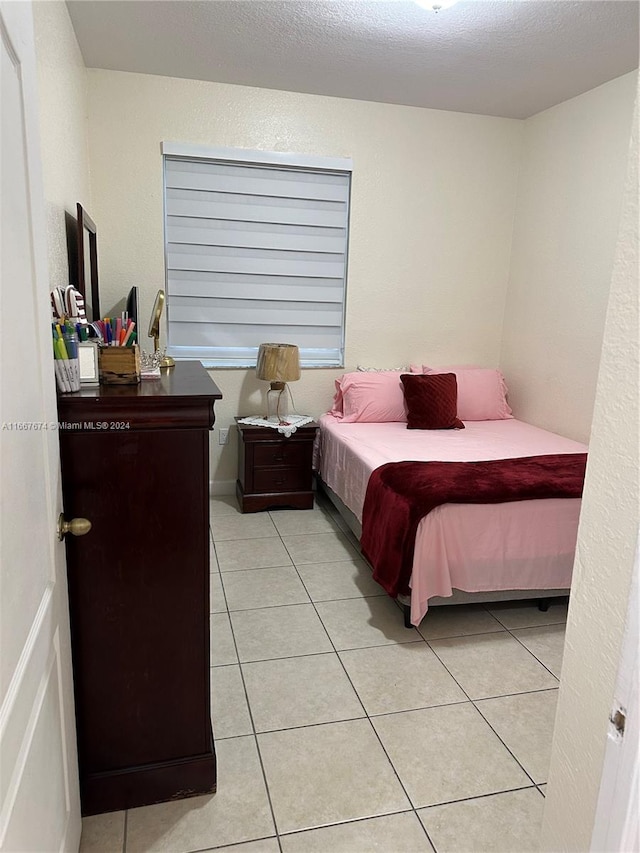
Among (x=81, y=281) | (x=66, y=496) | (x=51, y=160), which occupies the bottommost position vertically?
(x=66, y=496)

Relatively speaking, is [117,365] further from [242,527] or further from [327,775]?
[242,527]

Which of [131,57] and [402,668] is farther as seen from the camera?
[131,57]

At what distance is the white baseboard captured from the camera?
430cm

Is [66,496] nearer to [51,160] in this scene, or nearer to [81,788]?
[81,788]

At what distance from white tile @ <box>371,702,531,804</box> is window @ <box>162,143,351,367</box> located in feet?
8.94

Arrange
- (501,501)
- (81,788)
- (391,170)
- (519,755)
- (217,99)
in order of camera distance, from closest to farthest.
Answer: (81,788)
(519,755)
(501,501)
(217,99)
(391,170)

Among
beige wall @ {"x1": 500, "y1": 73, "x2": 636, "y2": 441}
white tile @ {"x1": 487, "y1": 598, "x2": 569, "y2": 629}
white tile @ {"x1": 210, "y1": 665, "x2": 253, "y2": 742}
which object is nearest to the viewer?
white tile @ {"x1": 210, "y1": 665, "x2": 253, "y2": 742}

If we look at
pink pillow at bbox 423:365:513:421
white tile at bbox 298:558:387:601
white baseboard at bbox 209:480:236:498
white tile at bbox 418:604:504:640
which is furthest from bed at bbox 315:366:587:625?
white baseboard at bbox 209:480:236:498

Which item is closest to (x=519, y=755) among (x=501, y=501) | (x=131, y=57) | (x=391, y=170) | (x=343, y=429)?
(x=501, y=501)

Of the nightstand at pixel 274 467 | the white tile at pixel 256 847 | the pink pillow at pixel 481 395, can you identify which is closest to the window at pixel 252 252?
the nightstand at pixel 274 467

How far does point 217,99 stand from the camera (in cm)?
372

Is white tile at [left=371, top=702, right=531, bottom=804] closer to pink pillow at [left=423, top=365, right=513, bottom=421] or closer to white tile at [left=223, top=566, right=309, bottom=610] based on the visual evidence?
white tile at [left=223, top=566, right=309, bottom=610]

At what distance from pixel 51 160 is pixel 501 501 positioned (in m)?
2.31

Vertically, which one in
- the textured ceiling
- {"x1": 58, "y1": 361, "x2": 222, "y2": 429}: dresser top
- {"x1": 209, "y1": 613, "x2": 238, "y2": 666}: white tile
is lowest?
{"x1": 209, "y1": 613, "x2": 238, "y2": 666}: white tile
